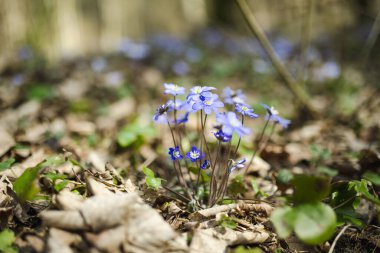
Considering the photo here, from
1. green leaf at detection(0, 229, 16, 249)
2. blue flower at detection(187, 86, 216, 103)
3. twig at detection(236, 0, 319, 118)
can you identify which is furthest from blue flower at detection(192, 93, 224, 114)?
twig at detection(236, 0, 319, 118)

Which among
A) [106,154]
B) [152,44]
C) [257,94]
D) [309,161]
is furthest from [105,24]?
[309,161]

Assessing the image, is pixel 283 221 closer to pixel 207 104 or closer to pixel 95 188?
pixel 207 104

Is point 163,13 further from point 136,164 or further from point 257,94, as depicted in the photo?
point 136,164

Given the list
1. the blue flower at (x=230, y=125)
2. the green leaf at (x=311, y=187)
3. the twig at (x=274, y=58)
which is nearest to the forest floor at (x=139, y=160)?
the twig at (x=274, y=58)

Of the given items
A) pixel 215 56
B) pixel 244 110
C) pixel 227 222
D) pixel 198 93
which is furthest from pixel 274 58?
pixel 215 56

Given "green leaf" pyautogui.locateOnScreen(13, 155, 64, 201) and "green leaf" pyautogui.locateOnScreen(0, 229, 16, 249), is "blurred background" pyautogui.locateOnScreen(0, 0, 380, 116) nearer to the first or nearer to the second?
"green leaf" pyautogui.locateOnScreen(13, 155, 64, 201)

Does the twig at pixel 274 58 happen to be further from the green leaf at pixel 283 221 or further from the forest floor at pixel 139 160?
the green leaf at pixel 283 221
